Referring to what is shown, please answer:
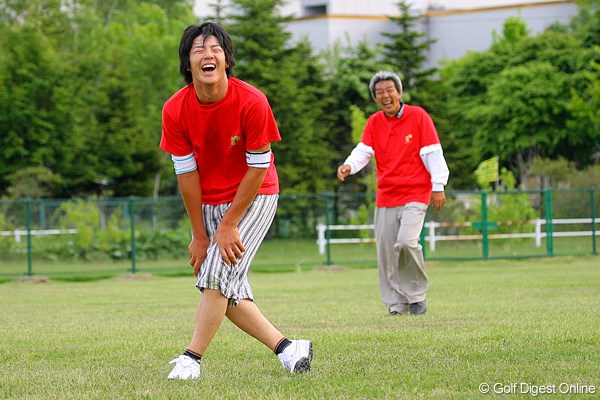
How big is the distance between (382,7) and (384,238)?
194ft

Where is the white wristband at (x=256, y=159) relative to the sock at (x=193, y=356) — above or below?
above

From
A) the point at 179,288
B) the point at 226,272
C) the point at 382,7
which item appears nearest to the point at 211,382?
the point at 226,272

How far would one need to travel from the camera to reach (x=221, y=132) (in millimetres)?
6145

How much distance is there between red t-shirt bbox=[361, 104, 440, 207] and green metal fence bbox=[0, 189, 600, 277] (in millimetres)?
14192

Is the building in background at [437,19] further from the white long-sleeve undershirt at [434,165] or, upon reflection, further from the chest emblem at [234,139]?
the chest emblem at [234,139]

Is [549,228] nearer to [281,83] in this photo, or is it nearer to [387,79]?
[387,79]

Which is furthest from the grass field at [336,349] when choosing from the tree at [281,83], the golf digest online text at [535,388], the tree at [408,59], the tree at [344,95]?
the tree at [408,59]

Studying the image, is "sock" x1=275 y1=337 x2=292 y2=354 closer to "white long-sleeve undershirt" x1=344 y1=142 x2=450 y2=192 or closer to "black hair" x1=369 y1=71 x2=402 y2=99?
"white long-sleeve undershirt" x1=344 y1=142 x2=450 y2=192

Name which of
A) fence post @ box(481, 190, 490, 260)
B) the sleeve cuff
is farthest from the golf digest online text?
fence post @ box(481, 190, 490, 260)

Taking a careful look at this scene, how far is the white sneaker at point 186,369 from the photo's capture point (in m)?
6.17

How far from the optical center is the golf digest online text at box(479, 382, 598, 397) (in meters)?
5.36

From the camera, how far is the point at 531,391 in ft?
17.7

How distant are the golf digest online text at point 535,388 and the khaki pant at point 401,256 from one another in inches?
187

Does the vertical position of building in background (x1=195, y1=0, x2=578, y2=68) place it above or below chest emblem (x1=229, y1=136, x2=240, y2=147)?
A: above
